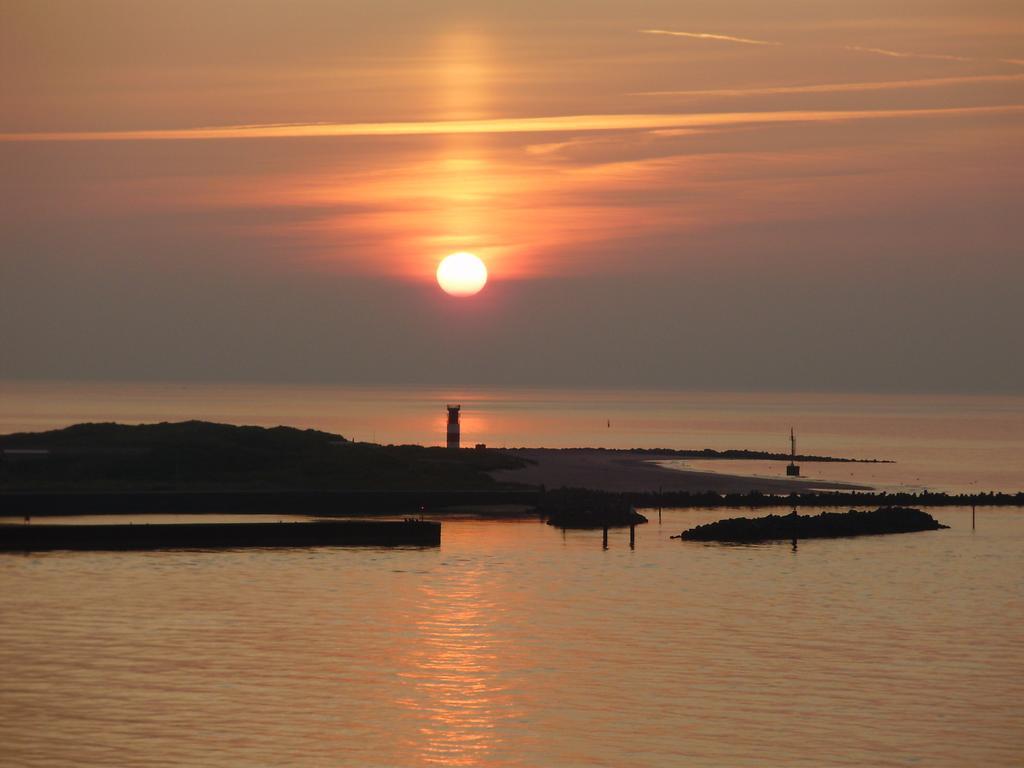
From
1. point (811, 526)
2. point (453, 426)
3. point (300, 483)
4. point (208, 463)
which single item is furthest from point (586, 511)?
point (453, 426)

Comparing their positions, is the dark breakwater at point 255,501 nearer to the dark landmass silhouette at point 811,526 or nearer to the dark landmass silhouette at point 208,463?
the dark landmass silhouette at point 208,463

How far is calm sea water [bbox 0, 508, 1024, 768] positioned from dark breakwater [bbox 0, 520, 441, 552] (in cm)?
157

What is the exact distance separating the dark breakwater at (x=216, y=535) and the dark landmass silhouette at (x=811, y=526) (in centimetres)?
1729

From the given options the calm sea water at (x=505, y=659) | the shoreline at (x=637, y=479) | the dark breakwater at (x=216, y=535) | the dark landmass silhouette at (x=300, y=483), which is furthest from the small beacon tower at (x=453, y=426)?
the calm sea water at (x=505, y=659)

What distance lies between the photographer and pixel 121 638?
4975cm

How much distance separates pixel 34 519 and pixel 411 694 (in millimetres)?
44611

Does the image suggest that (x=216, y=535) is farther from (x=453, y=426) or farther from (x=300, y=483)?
(x=453, y=426)

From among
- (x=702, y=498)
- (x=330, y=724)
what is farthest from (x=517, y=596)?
(x=702, y=498)

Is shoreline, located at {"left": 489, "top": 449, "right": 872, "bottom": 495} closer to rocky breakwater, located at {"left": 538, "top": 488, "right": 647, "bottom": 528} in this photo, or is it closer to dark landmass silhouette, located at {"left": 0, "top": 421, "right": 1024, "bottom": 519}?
dark landmass silhouette, located at {"left": 0, "top": 421, "right": 1024, "bottom": 519}

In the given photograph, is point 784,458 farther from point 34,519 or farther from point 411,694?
point 411,694

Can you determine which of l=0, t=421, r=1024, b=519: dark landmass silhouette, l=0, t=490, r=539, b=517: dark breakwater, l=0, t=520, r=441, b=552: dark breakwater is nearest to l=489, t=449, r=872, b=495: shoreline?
l=0, t=421, r=1024, b=519: dark landmass silhouette

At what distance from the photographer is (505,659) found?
4744 centimetres

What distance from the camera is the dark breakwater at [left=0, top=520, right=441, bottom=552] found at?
234 feet

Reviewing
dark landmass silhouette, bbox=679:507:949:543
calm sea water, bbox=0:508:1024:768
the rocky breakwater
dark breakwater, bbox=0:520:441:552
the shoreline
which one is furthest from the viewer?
the shoreline
